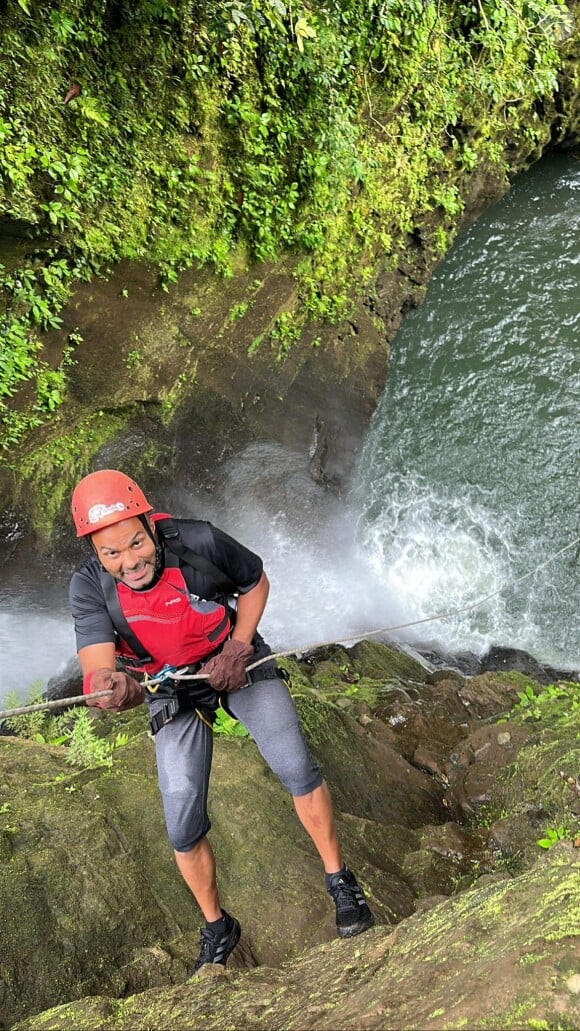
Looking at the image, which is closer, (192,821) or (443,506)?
(192,821)

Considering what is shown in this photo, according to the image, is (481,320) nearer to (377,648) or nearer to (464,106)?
(464,106)

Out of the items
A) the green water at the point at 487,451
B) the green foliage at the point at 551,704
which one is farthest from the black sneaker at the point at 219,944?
the green water at the point at 487,451

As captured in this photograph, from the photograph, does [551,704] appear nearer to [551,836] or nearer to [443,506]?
[551,836]

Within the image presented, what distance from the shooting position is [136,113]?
6023mm

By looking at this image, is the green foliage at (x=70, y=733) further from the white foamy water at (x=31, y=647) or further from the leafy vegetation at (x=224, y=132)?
the leafy vegetation at (x=224, y=132)

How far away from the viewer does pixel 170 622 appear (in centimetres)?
289

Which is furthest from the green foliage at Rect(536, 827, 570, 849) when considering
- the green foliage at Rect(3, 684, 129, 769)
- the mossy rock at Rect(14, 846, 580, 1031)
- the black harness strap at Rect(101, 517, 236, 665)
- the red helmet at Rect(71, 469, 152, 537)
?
the red helmet at Rect(71, 469, 152, 537)

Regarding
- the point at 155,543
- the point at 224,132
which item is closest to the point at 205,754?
the point at 155,543

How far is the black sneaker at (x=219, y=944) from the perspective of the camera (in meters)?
2.82

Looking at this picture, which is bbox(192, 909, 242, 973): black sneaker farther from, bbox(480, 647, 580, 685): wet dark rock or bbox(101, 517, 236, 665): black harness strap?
bbox(480, 647, 580, 685): wet dark rock

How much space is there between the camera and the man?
276 cm

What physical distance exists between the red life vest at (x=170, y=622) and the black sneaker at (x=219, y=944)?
48.2 inches

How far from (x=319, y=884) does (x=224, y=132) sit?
7.15 m

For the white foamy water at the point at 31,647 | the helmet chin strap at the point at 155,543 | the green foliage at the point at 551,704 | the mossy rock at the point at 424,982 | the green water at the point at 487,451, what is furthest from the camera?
the green water at the point at 487,451
